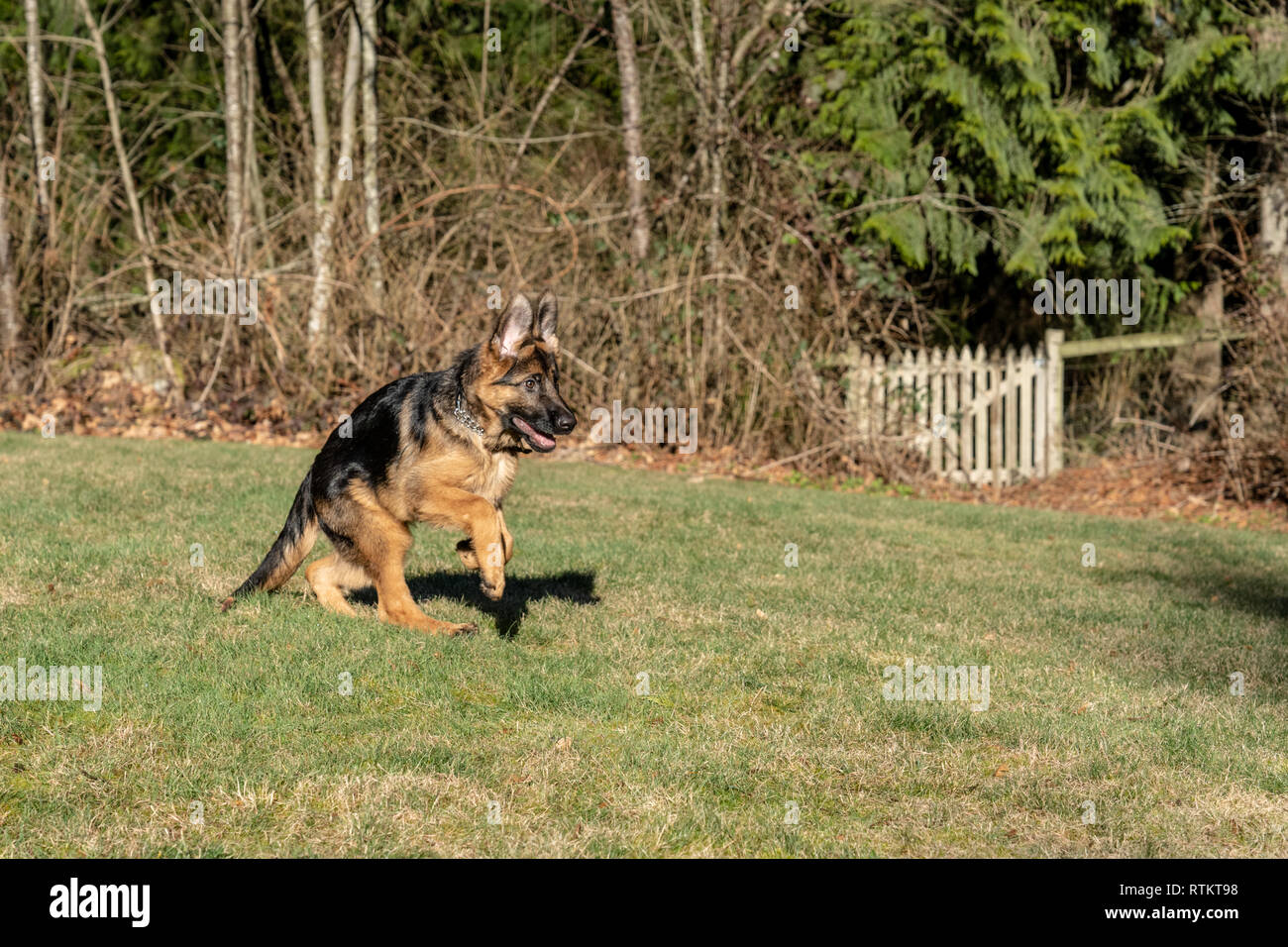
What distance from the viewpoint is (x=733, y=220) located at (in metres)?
15.5

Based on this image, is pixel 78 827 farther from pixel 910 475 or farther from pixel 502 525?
pixel 910 475

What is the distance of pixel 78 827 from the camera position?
384cm

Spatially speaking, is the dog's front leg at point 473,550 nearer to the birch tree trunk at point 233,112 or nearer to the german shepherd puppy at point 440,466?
the german shepherd puppy at point 440,466

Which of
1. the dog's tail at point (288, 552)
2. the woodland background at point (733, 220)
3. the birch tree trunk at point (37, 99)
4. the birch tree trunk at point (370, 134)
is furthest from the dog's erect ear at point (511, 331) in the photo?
the birch tree trunk at point (37, 99)

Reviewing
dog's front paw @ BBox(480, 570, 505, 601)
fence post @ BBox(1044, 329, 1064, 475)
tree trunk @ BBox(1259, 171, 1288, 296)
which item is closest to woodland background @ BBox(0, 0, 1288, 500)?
tree trunk @ BBox(1259, 171, 1288, 296)

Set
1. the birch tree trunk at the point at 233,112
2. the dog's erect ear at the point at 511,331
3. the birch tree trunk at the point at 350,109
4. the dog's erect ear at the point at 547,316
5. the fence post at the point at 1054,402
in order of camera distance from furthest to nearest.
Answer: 1. the birch tree trunk at the point at 233,112
2. the fence post at the point at 1054,402
3. the birch tree trunk at the point at 350,109
4. the dog's erect ear at the point at 547,316
5. the dog's erect ear at the point at 511,331

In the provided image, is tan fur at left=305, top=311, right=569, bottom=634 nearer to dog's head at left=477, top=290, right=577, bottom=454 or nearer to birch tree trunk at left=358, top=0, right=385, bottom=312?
dog's head at left=477, top=290, right=577, bottom=454

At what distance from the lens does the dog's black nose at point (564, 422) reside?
602 cm

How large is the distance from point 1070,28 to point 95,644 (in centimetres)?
1389

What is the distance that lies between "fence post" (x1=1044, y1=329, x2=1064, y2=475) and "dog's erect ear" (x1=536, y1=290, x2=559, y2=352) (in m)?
10.7

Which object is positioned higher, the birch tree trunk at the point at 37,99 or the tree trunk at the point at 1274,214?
the birch tree trunk at the point at 37,99

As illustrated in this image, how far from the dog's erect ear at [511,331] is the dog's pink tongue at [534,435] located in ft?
1.13

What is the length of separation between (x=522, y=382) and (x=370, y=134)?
11.0 meters

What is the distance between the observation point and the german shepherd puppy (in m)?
6.10
